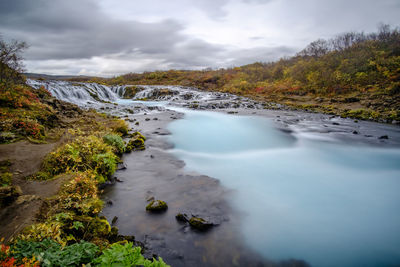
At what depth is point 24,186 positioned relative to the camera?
4.58 m

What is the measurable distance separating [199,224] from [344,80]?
3137cm

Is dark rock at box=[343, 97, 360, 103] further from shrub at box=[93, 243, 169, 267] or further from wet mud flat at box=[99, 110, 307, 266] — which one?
shrub at box=[93, 243, 169, 267]

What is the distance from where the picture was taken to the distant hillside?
20.4m

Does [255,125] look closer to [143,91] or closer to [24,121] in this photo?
[24,121]

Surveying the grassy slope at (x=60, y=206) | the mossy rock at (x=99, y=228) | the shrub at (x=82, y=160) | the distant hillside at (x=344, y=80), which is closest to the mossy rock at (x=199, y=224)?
the grassy slope at (x=60, y=206)

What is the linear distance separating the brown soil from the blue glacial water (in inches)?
164

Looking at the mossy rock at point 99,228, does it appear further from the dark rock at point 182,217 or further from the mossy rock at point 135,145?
the mossy rock at point 135,145

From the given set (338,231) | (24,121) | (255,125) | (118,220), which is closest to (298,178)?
(338,231)

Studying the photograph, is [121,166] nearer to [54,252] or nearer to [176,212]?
[176,212]

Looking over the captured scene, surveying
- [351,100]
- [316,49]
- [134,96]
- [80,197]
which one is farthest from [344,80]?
[134,96]

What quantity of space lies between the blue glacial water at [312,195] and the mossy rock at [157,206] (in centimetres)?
201

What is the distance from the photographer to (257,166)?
26.9 feet

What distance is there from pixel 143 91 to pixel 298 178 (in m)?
38.8

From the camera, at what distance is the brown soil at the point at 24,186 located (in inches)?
130
